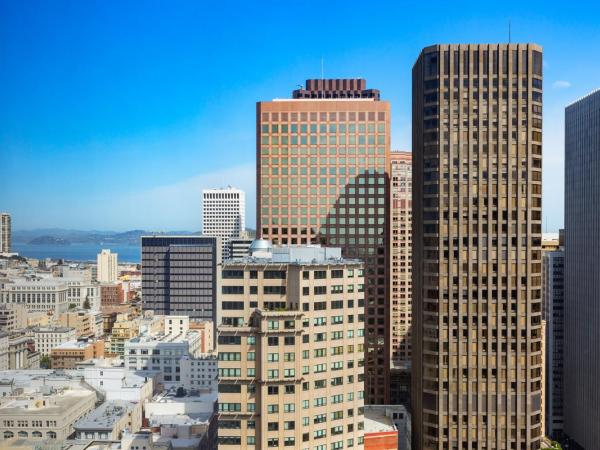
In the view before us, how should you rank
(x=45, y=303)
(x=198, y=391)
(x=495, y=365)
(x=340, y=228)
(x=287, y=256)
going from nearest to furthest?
(x=287, y=256)
(x=495, y=365)
(x=340, y=228)
(x=198, y=391)
(x=45, y=303)

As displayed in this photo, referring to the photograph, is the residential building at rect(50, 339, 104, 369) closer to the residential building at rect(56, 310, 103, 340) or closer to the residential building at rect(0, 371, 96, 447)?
the residential building at rect(56, 310, 103, 340)

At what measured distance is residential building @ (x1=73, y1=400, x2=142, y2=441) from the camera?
56.5 m

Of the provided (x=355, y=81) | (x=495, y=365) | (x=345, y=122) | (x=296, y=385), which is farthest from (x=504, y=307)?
(x=355, y=81)

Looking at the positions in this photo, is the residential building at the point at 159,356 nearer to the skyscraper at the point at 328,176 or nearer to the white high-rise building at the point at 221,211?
the skyscraper at the point at 328,176

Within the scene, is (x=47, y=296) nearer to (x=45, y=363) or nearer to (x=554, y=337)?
(x=45, y=363)

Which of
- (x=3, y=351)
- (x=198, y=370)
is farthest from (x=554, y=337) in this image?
(x=3, y=351)

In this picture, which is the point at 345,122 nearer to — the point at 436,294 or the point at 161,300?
the point at 436,294

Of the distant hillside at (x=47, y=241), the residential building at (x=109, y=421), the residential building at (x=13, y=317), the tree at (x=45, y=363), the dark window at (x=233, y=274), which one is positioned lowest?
the tree at (x=45, y=363)

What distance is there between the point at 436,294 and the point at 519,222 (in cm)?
758

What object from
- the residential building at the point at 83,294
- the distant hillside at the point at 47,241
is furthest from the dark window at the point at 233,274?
the residential building at the point at 83,294

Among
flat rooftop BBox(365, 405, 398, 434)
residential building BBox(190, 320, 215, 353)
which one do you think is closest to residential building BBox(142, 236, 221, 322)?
residential building BBox(190, 320, 215, 353)

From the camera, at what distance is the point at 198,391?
220 feet

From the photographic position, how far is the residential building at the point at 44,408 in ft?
172

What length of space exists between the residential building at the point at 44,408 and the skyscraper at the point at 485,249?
2994 cm
